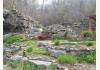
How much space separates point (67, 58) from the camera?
2.21m

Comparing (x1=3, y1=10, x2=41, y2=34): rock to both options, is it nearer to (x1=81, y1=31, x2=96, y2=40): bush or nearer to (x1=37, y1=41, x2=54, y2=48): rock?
(x1=37, y1=41, x2=54, y2=48): rock

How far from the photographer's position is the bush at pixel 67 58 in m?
2.19

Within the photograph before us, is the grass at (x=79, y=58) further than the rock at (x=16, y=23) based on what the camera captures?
No

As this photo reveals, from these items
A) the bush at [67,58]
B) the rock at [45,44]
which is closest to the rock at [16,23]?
the rock at [45,44]

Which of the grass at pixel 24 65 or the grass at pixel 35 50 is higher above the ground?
the grass at pixel 35 50

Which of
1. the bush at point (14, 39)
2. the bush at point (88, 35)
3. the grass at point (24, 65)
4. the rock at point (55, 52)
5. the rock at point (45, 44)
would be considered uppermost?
the bush at point (88, 35)

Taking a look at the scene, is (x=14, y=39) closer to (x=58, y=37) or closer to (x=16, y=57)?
(x=16, y=57)

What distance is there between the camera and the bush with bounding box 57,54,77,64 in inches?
86.4

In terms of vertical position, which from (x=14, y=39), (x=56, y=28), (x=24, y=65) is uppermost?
(x=56, y=28)

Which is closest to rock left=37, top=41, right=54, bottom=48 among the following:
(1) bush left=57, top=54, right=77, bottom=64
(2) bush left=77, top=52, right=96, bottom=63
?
(1) bush left=57, top=54, right=77, bottom=64

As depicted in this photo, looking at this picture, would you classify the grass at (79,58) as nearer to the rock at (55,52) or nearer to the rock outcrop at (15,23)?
the rock at (55,52)

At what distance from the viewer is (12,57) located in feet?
7.69

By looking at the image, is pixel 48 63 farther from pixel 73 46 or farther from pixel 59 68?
pixel 73 46

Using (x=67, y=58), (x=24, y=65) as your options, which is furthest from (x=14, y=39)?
(x=67, y=58)
